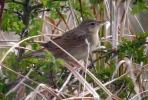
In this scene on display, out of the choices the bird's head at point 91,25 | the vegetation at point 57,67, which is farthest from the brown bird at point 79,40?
the vegetation at point 57,67

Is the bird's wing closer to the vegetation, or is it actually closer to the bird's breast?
the bird's breast

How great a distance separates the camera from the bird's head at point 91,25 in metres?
4.22

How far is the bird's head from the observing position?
13.8 ft

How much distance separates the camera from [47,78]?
10.7ft

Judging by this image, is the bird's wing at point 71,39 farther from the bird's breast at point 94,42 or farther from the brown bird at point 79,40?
the bird's breast at point 94,42

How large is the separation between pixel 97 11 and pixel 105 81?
91cm

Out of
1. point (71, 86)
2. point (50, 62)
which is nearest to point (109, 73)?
point (71, 86)

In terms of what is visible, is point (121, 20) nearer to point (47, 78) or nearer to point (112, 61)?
point (112, 61)

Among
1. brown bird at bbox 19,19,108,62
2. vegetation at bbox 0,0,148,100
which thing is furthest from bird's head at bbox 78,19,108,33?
vegetation at bbox 0,0,148,100

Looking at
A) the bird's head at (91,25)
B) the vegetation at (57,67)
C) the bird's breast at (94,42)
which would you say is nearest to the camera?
the vegetation at (57,67)

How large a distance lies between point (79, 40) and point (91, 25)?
0.18m

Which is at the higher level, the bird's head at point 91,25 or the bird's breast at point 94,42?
the bird's head at point 91,25

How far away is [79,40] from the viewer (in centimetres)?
436

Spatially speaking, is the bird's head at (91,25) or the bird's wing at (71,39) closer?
the bird's wing at (71,39)
